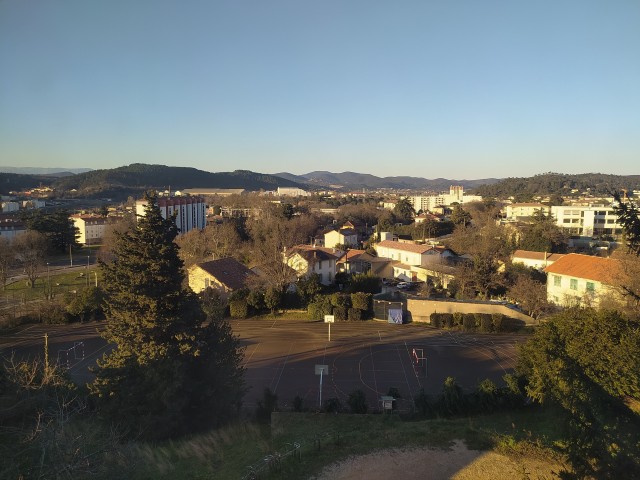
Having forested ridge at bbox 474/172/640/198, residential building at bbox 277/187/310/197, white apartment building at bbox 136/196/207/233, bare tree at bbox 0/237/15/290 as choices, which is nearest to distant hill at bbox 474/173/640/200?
forested ridge at bbox 474/172/640/198

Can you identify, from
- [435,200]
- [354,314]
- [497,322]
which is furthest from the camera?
[435,200]

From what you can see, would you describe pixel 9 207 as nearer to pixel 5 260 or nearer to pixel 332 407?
pixel 5 260

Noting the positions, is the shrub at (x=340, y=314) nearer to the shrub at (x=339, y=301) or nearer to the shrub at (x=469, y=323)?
the shrub at (x=339, y=301)

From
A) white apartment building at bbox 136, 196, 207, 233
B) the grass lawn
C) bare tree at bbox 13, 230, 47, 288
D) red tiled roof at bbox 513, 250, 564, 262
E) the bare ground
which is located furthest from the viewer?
white apartment building at bbox 136, 196, 207, 233

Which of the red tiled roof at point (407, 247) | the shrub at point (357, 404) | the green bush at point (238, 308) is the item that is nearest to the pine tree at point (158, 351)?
the shrub at point (357, 404)

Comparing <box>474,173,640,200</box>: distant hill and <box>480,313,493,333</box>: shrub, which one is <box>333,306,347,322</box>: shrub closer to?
<box>480,313,493,333</box>: shrub

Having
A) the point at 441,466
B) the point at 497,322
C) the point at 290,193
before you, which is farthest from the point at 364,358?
the point at 290,193
